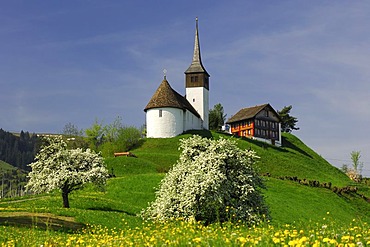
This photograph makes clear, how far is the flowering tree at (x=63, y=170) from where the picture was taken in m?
32.3

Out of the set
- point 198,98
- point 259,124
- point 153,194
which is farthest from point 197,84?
point 153,194

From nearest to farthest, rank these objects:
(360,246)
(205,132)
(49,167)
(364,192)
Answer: (360,246), (49,167), (364,192), (205,132)

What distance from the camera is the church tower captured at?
97688mm

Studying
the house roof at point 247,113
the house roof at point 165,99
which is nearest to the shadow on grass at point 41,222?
the house roof at point 165,99

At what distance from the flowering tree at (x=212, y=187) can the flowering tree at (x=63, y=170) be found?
8.41 m

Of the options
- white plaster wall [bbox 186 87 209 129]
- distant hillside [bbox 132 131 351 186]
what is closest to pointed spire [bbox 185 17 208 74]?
white plaster wall [bbox 186 87 209 129]

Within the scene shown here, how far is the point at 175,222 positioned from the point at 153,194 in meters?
22.3

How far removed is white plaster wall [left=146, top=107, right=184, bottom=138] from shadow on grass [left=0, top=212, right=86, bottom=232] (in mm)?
57995

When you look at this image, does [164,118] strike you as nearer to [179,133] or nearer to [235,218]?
[179,133]

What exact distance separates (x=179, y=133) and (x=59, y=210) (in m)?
58.4

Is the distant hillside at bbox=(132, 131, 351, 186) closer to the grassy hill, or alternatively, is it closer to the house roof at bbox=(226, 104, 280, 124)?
the grassy hill

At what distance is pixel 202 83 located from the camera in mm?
97562

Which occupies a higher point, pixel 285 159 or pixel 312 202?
pixel 285 159

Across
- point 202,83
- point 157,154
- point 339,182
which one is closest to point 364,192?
point 339,182
